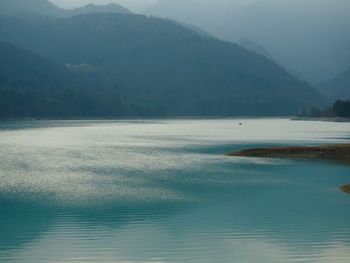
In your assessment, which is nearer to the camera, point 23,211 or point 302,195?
point 23,211

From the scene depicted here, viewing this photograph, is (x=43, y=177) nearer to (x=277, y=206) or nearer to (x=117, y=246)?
(x=277, y=206)

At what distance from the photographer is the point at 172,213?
44.9 meters

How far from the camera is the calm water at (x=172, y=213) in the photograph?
33.4m

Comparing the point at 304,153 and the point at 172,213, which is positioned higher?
the point at 304,153

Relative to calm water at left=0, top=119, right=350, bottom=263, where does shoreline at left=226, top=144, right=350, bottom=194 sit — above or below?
above

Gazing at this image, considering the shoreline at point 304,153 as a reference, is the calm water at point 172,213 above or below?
below

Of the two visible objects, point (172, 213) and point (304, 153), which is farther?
point (304, 153)

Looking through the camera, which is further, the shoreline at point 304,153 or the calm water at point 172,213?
the shoreline at point 304,153

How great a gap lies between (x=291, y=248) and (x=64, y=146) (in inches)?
3667

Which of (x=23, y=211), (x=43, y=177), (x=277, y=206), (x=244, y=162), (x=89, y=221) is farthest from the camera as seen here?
(x=244, y=162)

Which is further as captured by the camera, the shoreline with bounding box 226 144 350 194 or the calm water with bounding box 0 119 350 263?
the shoreline with bounding box 226 144 350 194

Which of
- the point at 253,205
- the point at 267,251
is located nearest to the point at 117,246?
the point at 267,251

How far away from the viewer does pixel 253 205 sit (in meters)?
49.5

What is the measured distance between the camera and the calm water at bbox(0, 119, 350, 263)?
3344cm
